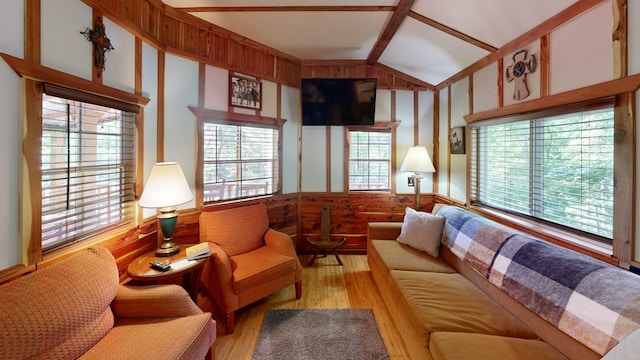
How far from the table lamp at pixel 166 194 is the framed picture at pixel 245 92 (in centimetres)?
129

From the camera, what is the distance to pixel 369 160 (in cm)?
397

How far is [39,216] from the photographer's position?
4.85 feet

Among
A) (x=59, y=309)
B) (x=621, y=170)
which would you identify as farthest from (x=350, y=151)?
(x=59, y=309)

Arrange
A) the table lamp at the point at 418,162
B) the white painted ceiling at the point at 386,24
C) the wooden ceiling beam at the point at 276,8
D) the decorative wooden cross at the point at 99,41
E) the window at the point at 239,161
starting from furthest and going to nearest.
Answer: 1. the table lamp at the point at 418,162
2. the window at the point at 239,161
3. the wooden ceiling beam at the point at 276,8
4. the white painted ceiling at the point at 386,24
5. the decorative wooden cross at the point at 99,41

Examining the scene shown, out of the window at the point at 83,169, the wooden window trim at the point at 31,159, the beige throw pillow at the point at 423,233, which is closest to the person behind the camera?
the wooden window trim at the point at 31,159

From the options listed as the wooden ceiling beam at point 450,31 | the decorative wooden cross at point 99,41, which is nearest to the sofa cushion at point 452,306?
the wooden ceiling beam at point 450,31

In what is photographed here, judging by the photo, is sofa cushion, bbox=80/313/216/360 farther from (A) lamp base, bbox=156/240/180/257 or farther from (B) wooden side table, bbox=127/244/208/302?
(A) lamp base, bbox=156/240/180/257

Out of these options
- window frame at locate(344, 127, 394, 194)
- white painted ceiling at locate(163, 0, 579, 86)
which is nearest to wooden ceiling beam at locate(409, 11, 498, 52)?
white painted ceiling at locate(163, 0, 579, 86)

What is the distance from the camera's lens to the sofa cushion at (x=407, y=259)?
7.79 ft

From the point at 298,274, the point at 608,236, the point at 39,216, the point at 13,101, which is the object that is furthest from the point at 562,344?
the point at 13,101

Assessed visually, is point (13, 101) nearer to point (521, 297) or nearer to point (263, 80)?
point (263, 80)

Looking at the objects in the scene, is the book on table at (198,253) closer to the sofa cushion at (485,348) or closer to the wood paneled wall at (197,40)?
the sofa cushion at (485,348)

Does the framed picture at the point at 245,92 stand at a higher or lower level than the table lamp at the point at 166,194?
higher

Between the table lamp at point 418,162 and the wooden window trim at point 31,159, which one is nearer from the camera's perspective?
the wooden window trim at point 31,159
